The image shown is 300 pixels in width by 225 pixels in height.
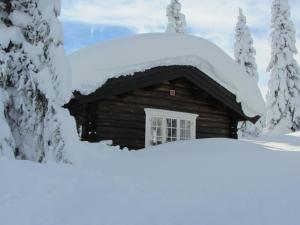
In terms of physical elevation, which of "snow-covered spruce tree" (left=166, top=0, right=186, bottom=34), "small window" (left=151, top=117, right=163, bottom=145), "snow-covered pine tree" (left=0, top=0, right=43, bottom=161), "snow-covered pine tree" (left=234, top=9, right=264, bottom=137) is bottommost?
"small window" (left=151, top=117, right=163, bottom=145)

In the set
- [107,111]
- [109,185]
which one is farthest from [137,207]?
[107,111]

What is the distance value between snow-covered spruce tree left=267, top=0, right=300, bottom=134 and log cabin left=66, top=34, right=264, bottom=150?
1714cm

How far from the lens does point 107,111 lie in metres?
13.2

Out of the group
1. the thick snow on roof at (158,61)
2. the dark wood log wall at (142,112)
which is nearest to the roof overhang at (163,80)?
the thick snow on roof at (158,61)

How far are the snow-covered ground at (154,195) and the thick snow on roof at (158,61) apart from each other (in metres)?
4.55

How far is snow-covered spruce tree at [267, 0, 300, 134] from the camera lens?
105 ft

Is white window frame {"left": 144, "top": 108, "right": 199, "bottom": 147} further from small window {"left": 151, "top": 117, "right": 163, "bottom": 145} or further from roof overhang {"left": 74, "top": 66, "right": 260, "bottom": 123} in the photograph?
roof overhang {"left": 74, "top": 66, "right": 260, "bottom": 123}

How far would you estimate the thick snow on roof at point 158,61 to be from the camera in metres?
12.6

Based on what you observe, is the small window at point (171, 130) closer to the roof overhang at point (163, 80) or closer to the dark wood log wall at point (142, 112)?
the dark wood log wall at point (142, 112)

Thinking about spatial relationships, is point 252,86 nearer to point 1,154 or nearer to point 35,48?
point 35,48

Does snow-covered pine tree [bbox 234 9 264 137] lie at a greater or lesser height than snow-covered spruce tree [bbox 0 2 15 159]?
greater

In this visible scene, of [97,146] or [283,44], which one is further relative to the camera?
[283,44]

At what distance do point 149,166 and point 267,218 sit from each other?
12.4 ft

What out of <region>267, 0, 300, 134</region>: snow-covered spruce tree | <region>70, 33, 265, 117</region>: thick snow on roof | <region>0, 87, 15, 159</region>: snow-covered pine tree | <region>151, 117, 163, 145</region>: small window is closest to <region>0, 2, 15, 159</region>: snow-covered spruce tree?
<region>0, 87, 15, 159</region>: snow-covered pine tree
